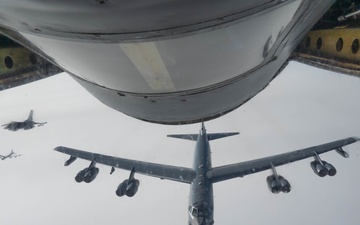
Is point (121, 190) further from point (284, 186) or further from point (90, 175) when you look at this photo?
point (284, 186)

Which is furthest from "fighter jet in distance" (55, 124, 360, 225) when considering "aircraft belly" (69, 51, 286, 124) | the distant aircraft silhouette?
"aircraft belly" (69, 51, 286, 124)

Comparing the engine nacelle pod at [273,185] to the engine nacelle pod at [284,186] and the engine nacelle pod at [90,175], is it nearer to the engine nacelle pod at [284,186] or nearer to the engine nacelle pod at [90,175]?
the engine nacelle pod at [284,186]

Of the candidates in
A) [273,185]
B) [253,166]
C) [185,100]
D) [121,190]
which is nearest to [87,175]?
[121,190]

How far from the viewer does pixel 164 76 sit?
7.86 feet

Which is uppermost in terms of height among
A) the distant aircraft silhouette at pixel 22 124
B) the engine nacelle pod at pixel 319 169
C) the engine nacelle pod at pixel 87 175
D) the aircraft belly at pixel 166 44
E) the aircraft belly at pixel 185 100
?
the distant aircraft silhouette at pixel 22 124

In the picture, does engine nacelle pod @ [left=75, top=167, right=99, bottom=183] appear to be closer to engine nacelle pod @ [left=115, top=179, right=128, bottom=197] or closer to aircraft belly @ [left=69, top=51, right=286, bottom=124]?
engine nacelle pod @ [left=115, top=179, right=128, bottom=197]

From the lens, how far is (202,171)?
2356 centimetres

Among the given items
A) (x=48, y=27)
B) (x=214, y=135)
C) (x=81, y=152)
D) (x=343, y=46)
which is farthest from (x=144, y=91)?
(x=214, y=135)

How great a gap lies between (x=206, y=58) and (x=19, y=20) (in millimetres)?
1116

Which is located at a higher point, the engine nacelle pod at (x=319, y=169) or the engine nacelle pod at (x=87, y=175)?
the engine nacelle pod at (x=319, y=169)

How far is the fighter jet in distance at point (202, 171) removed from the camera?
19.2 metres

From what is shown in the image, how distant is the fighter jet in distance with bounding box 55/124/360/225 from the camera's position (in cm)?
1916

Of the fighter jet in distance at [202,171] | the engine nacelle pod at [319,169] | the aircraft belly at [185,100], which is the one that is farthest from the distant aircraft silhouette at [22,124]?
the aircraft belly at [185,100]

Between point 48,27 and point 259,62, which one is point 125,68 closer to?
point 48,27
